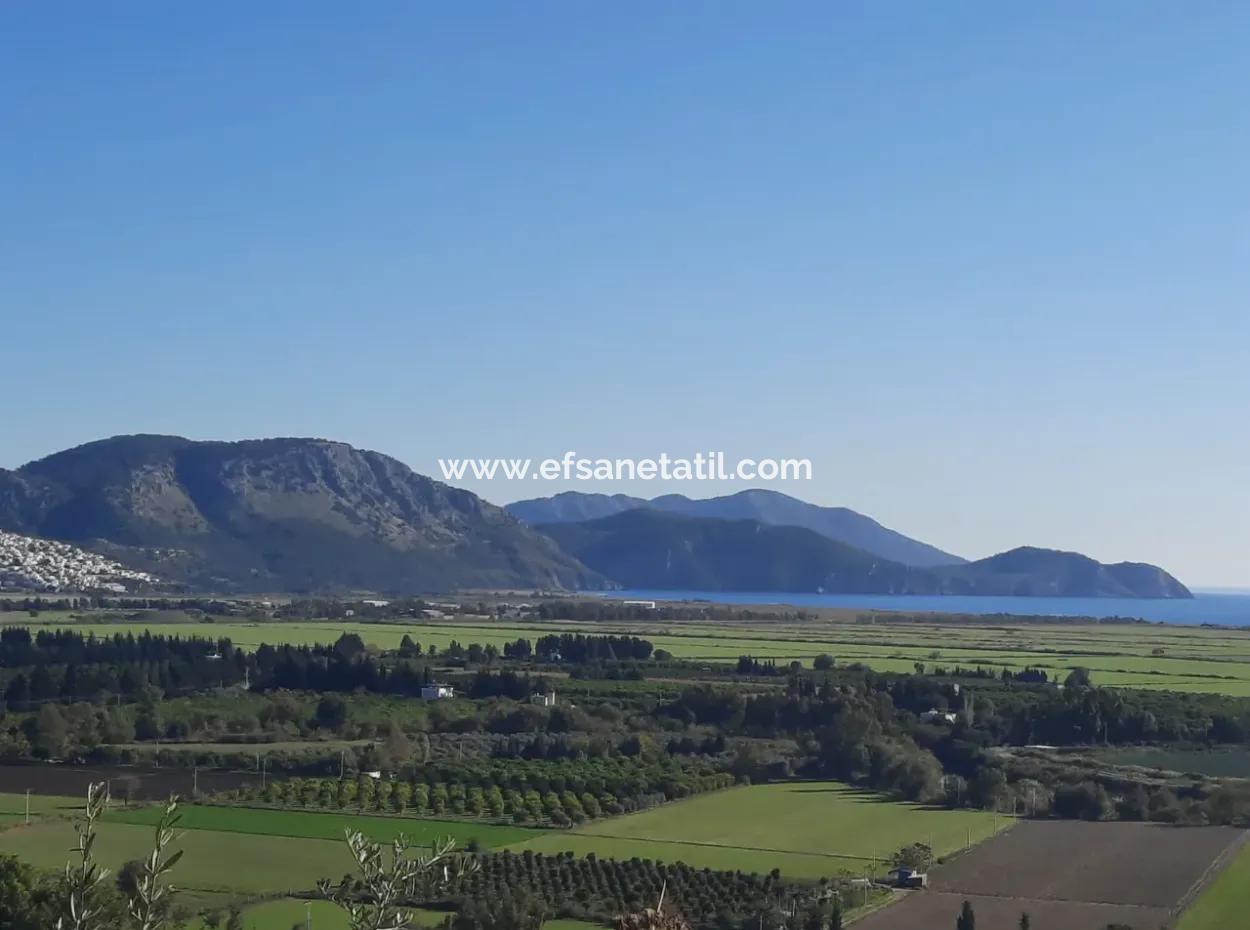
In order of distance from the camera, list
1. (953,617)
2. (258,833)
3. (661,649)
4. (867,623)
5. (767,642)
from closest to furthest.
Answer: (258,833) < (661,649) < (767,642) < (867,623) < (953,617)

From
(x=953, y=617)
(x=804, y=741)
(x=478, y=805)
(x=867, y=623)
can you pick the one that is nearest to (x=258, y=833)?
(x=478, y=805)

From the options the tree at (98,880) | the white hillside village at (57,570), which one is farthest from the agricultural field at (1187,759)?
the white hillside village at (57,570)

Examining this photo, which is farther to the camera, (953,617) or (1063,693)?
(953,617)

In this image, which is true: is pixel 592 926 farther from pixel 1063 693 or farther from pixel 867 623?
pixel 867 623

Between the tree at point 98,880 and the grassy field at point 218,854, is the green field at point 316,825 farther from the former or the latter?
the tree at point 98,880

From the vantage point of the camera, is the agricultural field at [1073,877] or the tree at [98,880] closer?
the tree at [98,880]

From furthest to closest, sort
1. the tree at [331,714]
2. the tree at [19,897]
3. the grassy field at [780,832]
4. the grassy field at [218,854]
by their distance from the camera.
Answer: the tree at [331,714] < the grassy field at [780,832] < the grassy field at [218,854] < the tree at [19,897]

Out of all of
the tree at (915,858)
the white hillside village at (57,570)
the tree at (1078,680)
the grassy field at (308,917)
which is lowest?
the grassy field at (308,917)

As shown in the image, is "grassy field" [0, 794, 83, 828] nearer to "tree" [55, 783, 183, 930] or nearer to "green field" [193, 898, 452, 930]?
"green field" [193, 898, 452, 930]
